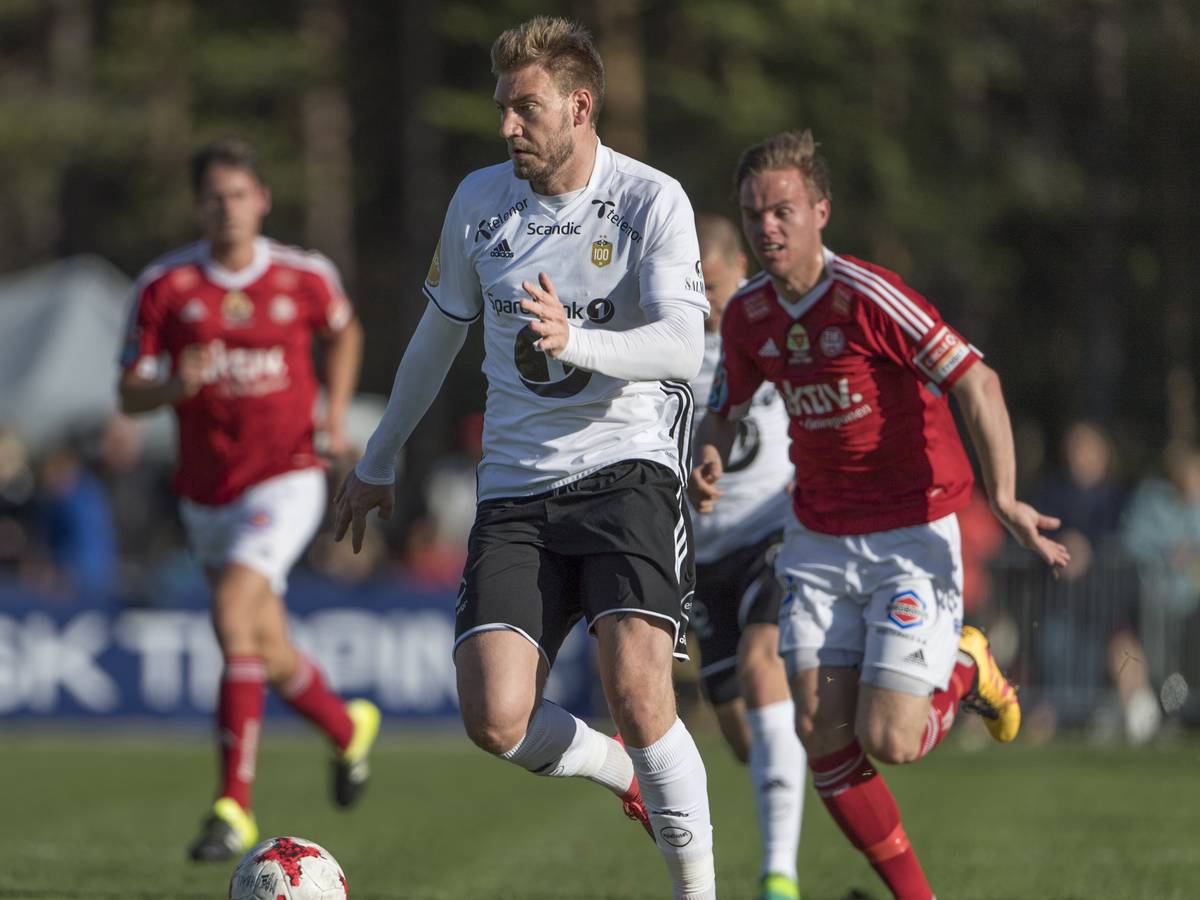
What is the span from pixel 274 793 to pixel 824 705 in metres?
6.41

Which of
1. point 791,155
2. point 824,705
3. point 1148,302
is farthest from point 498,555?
point 1148,302

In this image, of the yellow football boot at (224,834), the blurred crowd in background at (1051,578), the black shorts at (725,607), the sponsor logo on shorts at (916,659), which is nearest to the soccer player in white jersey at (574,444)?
the sponsor logo on shorts at (916,659)

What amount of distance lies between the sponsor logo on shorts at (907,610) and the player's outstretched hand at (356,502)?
173cm

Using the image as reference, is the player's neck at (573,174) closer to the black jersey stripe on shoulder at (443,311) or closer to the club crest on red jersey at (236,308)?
the black jersey stripe on shoulder at (443,311)

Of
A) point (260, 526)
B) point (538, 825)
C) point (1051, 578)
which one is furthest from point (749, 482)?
point (1051, 578)

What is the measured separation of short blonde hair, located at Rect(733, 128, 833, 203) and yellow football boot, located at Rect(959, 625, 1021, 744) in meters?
1.66

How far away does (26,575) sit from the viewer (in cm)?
1703

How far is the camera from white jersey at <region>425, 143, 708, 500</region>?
18.5 ft

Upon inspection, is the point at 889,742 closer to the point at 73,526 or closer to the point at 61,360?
the point at 73,526

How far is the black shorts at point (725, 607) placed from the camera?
7688 millimetres

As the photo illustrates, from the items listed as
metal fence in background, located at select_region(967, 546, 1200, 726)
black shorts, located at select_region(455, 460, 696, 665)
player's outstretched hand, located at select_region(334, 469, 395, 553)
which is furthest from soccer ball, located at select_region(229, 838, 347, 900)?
metal fence in background, located at select_region(967, 546, 1200, 726)

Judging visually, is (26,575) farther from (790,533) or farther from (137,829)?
(790,533)

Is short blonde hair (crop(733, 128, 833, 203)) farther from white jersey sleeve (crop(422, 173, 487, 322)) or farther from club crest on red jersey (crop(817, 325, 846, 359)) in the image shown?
white jersey sleeve (crop(422, 173, 487, 322))

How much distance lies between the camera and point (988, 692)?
6.84 metres
